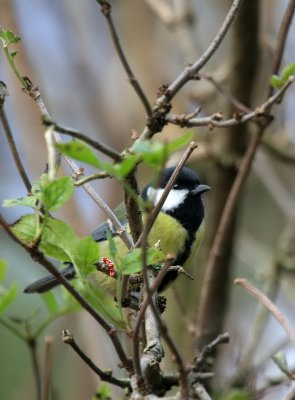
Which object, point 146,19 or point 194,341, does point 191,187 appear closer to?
point 194,341

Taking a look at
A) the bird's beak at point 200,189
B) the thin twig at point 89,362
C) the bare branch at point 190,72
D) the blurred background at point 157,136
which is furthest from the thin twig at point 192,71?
the bird's beak at point 200,189

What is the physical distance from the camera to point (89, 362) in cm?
68

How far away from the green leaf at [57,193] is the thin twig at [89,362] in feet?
0.51

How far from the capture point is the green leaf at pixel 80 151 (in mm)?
525

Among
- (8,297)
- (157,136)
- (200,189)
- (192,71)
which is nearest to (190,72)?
(192,71)

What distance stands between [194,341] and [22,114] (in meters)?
1.07

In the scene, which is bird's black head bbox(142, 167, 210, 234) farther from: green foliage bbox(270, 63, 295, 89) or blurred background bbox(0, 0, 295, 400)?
green foliage bbox(270, 63, 295, 89)

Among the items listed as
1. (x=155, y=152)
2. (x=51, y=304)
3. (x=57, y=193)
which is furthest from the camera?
(x=51, y=304)

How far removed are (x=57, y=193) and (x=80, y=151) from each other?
82 mm

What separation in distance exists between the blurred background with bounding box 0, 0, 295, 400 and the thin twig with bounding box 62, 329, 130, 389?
1.95 feet

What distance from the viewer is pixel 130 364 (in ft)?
2.27

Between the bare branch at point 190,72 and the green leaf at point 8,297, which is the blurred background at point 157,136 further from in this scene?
the bare branch at point 190,72

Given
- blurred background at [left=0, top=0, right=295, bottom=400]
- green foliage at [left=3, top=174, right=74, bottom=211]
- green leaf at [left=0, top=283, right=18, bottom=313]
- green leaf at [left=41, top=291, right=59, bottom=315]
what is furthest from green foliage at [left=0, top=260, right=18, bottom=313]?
blurred background at [left=0, top=0, right=295, bottom=400]

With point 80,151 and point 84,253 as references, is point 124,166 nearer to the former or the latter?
point 80,151
